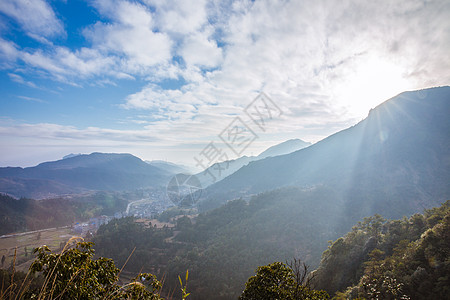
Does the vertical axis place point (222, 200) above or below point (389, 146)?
below

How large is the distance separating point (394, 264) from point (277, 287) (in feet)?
58.0

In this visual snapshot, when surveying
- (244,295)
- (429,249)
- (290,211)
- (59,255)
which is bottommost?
(290,211)

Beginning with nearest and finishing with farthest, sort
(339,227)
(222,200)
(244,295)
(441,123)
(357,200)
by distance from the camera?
(244,295), (339,227), (357,200), (441,123), (222,200)

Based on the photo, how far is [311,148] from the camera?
18875 cm

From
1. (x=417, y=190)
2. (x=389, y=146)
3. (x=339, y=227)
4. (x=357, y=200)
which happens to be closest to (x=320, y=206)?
(x=339, y=227)

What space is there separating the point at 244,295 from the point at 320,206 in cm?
9245

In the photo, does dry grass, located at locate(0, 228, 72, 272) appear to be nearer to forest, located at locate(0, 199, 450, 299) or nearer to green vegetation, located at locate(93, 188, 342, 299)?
green vegetation, located at locate(93, 188, 342, 299)

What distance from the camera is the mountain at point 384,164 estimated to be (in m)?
87.7

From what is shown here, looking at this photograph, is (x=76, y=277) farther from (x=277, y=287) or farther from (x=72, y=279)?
(x=277, y=287)

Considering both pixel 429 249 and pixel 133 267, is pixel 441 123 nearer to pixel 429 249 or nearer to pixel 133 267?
pixel 429 249

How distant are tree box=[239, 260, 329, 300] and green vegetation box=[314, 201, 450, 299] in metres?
2.03

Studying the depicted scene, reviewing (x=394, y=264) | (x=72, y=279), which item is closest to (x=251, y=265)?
(x=394, y=264)

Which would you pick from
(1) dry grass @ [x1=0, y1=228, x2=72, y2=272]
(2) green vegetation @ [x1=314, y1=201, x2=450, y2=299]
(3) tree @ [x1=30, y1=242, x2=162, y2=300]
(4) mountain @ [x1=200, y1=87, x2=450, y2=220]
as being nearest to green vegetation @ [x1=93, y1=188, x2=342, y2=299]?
(1) dry grass @ [x1=0, y1=228, x2=72, y2=272]

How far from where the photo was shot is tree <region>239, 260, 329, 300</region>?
6397 mm
